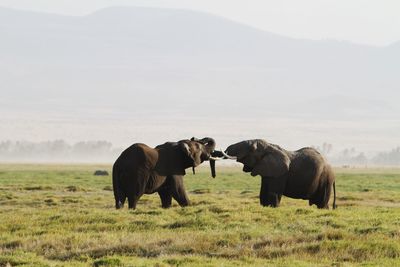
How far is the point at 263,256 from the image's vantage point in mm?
18328

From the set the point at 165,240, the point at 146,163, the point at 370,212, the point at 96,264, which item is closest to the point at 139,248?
the point at 165,240

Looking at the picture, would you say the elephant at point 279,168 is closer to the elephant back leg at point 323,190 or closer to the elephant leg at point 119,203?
the elephant back leg at point 323,190

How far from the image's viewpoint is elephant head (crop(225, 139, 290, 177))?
26.9 metres

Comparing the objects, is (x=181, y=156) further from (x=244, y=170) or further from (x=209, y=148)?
(x=244, y=170)

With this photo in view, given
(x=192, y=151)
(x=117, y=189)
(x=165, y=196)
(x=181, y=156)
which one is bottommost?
(x=165, y=196)

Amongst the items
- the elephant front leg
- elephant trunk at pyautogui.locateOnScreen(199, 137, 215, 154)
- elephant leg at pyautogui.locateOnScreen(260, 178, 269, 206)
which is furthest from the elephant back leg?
elephant trunk at pyautogui.locateOnScreen(199, 137, 215, 154)

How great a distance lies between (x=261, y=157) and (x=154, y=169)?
351 centimetres

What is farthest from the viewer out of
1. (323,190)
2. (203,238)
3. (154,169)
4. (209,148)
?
(209,148)

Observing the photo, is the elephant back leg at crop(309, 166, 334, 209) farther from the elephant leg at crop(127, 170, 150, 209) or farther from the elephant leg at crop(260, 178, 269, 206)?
the elephant leg at crop(127, 170, 150, 209)

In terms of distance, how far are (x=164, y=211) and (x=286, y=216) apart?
380cm

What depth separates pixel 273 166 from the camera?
88.4ft

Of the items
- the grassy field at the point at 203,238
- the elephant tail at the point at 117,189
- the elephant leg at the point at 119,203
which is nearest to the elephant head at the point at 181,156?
the elephant tail at the point at 117,189

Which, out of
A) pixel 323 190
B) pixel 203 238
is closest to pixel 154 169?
pixel 323 190

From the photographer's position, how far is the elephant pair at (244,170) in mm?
27000
